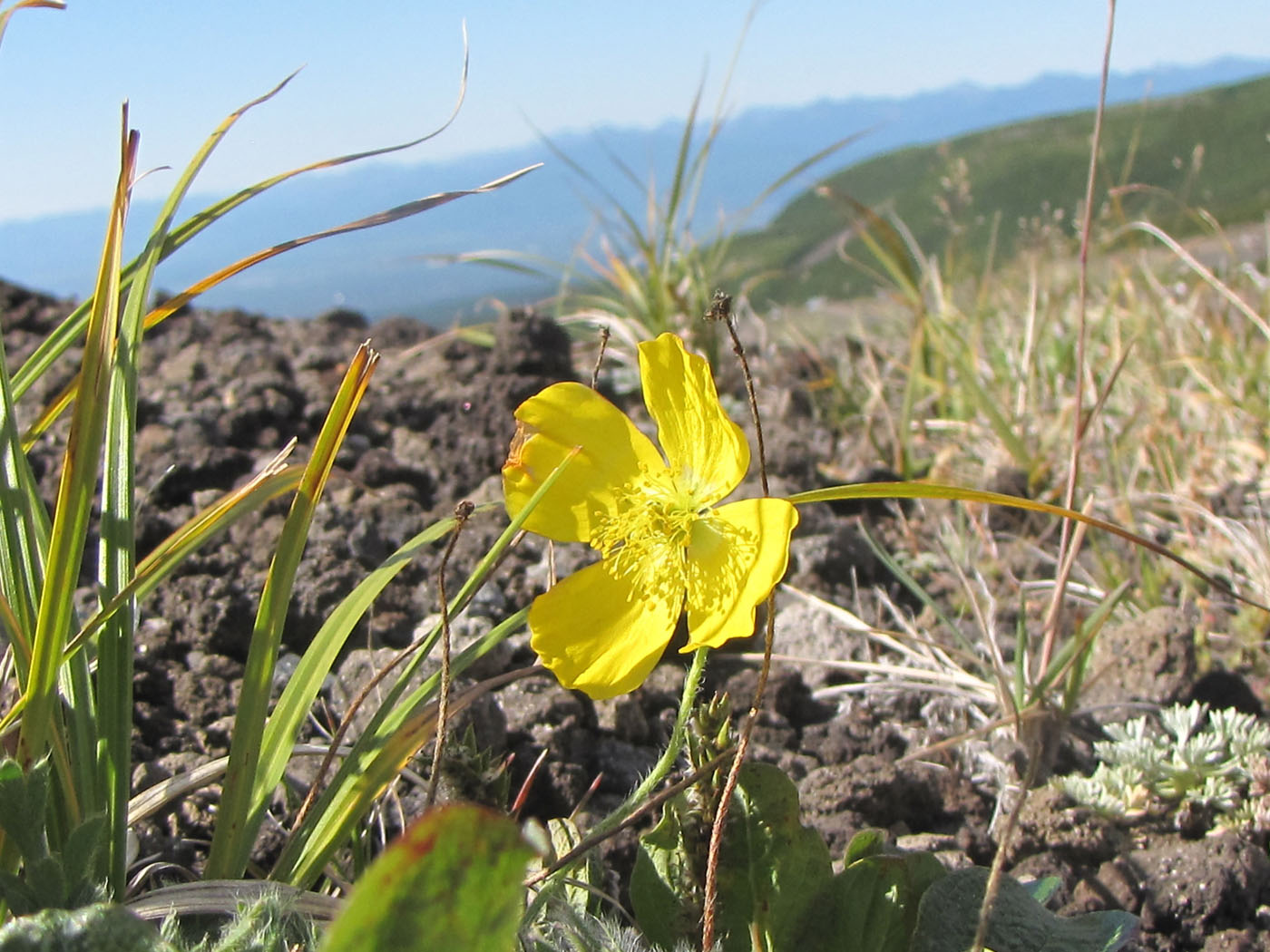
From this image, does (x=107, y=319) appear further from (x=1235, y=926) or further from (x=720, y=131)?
(x=720, y=131)

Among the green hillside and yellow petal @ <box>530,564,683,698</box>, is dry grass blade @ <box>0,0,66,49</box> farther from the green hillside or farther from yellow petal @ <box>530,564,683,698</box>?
the green hillside

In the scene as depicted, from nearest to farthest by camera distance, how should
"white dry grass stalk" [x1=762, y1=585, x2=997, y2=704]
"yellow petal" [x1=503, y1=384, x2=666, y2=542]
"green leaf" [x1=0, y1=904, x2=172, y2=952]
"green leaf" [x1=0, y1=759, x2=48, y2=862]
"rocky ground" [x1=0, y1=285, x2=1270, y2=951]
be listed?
"green leaf" [x1=0, y1=904, x2=172, y2=952], "green leaf" [x1=0, y1=759, x2=48, y2=862], "yellow petal" [x1=503, y1=384, x2=666, y2=542], "rocky ground" [x1=0, y1=285, x2=1270, y2=951], "white dry grass stalk" [x1=762, y1=585, x2=997, y2=704]

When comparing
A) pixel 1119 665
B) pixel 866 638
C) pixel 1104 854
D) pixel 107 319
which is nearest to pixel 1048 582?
pixel 1119 665

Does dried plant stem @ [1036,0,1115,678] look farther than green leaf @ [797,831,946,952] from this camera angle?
Yes

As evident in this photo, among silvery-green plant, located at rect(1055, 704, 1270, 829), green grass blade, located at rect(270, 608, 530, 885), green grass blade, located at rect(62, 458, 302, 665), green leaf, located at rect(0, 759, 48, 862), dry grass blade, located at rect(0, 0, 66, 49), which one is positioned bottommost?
silvery-green plant, located at rect(1055, 704, 1270, 829)

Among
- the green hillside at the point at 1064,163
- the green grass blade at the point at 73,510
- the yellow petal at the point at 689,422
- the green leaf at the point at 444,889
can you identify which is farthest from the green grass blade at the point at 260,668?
the green hillside at the point at 1064,163

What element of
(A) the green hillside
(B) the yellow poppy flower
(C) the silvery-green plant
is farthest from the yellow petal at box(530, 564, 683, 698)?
(A) the green hillside

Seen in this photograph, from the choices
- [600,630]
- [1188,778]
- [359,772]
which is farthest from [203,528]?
[1188,778]
